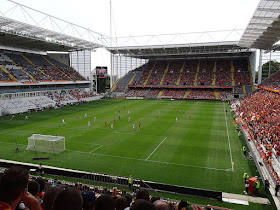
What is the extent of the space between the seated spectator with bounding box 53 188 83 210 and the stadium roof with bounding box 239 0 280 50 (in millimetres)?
26845

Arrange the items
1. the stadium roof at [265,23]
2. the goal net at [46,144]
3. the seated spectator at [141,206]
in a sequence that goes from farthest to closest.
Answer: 1. the stadium roof at [265,23]
2. the goal net at [46,144]
3. the seated spectator at [141,206]

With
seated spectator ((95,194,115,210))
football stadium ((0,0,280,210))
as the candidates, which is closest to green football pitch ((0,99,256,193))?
football stadium ((0,0,280,210))

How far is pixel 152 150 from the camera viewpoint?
800 inches

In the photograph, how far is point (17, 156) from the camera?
1920 centimetres

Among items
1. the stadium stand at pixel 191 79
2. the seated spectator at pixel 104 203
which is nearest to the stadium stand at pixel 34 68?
the stadium stand at pixel 191 79

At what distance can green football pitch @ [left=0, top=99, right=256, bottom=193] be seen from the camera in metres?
15.5

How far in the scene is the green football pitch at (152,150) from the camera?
50.7 ft

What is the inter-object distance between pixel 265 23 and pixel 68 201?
111 feet

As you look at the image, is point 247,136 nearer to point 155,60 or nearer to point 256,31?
point 256,31

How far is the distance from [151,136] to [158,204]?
21674 mm

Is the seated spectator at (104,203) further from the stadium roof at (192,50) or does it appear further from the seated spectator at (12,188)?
the stadium roof at (192,50)

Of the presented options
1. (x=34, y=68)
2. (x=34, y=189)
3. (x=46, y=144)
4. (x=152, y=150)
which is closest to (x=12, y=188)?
(x=34, y=189)

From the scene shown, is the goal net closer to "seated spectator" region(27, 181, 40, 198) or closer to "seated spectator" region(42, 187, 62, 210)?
"seated spectator" region(27, 181, 40, 198)

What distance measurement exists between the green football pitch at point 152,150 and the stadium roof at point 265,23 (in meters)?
13.9
